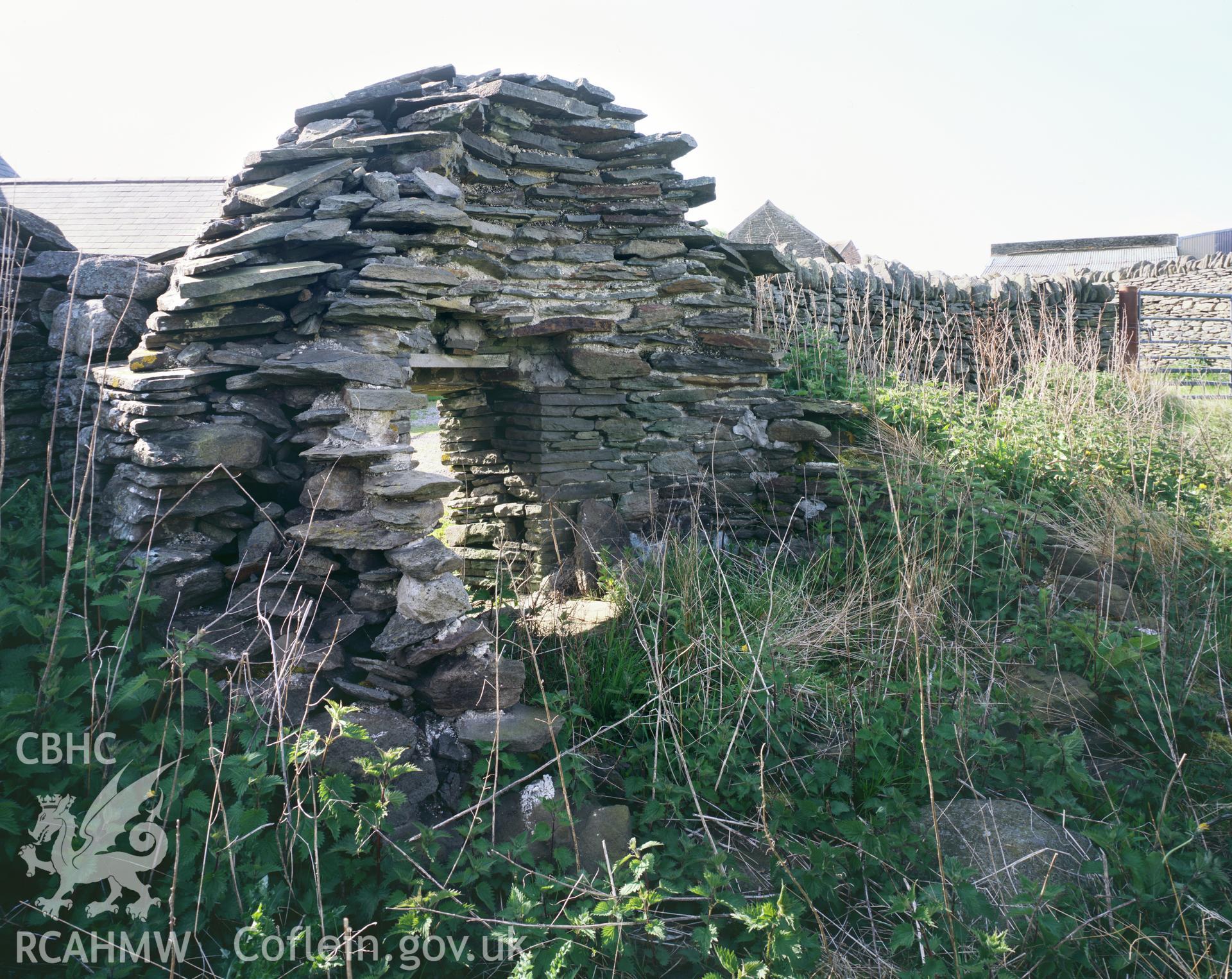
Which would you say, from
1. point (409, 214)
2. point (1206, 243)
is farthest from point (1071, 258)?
point (409, 214)

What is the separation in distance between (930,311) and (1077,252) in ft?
71.7

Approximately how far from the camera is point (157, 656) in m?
2.47

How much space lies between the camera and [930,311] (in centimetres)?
770

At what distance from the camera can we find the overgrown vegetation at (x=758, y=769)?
2172 mm

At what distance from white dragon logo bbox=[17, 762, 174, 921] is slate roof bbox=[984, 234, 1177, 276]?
26525 millimetres

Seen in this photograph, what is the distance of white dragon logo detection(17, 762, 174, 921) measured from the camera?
2053mm

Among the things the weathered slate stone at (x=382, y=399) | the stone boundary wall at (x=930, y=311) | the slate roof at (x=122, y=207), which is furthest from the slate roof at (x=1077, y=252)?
the weathered slate stone at (x=382, y=399)

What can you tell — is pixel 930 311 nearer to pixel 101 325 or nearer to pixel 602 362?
pixel 602 362

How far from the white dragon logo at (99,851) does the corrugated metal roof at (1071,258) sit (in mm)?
26143

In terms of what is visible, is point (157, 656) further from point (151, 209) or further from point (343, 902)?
point (151, 209)

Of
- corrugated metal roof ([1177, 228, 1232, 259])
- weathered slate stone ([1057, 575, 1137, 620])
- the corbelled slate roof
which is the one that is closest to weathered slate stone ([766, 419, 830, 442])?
weathered slate stone ([1057, 575, 1137, 620])

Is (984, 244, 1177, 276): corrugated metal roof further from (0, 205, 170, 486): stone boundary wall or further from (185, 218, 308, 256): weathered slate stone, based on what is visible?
(0, 205, 170, 486): stone boundary wall

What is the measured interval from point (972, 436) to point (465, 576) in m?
3.43

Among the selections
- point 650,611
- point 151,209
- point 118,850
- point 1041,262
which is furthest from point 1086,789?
point 1041,262
